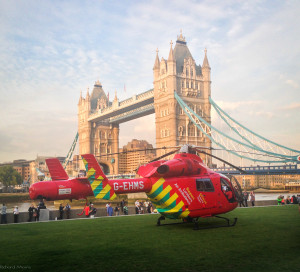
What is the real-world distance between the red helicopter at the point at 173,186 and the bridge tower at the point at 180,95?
42.5 meters

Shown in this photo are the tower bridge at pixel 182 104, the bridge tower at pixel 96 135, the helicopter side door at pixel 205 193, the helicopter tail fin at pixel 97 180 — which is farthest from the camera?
the bridge tower at pixel 96 135

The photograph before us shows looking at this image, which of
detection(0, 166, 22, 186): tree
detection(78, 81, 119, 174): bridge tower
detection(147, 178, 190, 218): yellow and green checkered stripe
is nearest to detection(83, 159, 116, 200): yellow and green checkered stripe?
detection(147, 178, 190, 218): yellow and green checkered stripe

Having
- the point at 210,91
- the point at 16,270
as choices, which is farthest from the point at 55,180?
the point at 210,91

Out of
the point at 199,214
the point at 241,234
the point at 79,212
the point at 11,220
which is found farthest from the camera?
the point at 79,212

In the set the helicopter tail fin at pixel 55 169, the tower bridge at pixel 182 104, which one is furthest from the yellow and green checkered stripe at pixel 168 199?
the tower bridge at pixel 182 104

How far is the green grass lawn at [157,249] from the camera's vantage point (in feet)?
24.0

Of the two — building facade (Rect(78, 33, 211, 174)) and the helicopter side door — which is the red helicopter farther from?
building facade (Rect(78, 33, 211, 174))

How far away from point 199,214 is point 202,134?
47.3 m

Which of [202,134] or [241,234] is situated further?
[202,134]

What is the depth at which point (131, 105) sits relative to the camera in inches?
2719

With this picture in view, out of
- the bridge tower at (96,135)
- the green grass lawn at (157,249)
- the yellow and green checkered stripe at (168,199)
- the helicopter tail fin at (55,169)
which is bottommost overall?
the green grass lawn at (157,249)

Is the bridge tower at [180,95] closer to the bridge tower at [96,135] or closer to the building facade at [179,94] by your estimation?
the building facade at [179,94]

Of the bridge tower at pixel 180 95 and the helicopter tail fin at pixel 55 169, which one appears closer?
the helicopter tail fin at pixel 55 169

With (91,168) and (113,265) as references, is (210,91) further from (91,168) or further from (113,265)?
(113,265)
